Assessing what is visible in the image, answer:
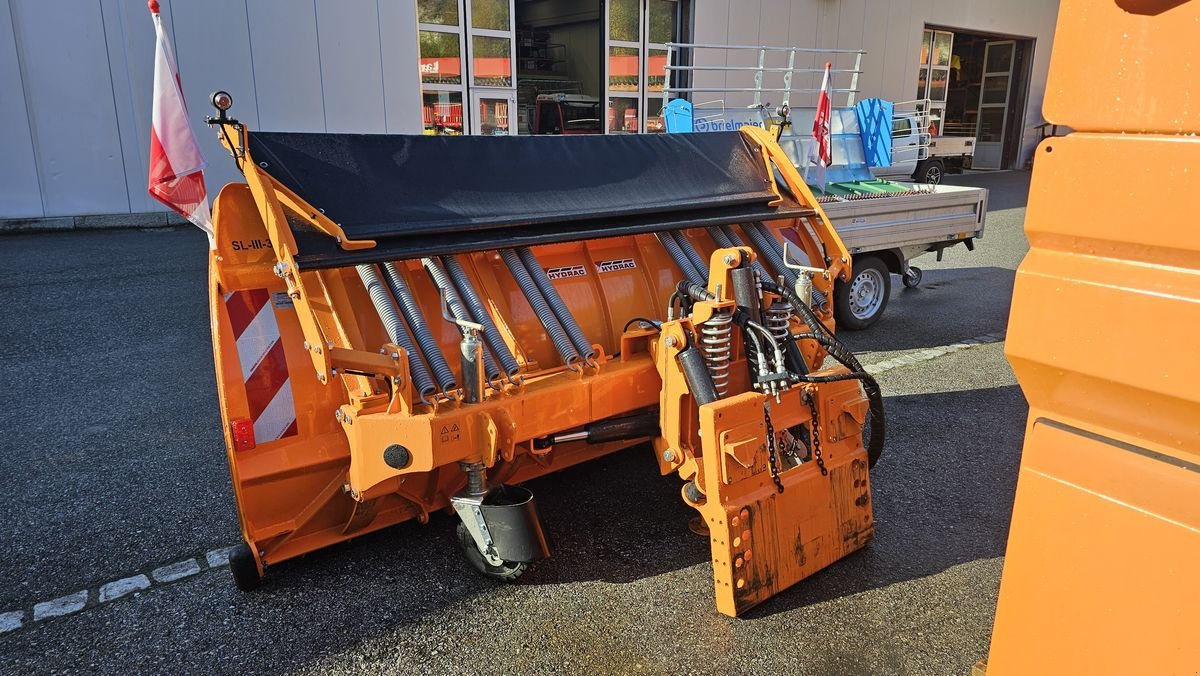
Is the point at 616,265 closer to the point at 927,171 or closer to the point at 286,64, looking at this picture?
the point at 286,64

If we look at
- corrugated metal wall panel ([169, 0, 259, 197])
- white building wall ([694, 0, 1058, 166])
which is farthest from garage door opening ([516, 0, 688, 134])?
corrugated metal wall panel ([169, 0, 259, 197])

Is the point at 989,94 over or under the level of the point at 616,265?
over

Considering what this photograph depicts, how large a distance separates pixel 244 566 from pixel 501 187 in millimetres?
2046

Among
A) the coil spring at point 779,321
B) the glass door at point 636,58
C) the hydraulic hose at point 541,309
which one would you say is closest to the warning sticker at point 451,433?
the hydraulic hose at point 541,309

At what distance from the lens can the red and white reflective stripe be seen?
10.4 feet

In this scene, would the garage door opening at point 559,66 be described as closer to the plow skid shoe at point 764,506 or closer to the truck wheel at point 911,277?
the truck wheel at point 911,277

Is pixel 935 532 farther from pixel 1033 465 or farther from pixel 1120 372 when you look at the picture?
pixel 1120 372

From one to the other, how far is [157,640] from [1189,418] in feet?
10.8

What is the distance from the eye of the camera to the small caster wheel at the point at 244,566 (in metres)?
3.10

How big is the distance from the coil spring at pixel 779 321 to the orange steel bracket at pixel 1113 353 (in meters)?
1.60

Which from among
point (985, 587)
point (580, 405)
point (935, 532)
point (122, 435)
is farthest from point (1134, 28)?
point (122, 435)

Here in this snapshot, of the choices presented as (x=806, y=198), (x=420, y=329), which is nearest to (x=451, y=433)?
(x=420, y=329)

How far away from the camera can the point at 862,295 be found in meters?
7.17

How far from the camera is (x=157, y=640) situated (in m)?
2.88
